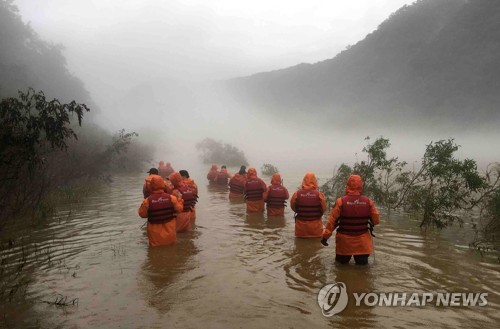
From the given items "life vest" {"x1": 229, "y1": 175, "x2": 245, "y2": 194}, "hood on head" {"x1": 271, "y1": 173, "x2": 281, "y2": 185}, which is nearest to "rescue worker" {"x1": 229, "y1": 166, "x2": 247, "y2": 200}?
"life vest" {"x1": 229, "y1": 175, "x2": 245, "y2": 194}

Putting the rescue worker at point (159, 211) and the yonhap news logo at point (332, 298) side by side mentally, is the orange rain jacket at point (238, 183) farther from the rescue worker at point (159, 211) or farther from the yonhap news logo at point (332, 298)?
the yonhap news logo at point (332, 298)

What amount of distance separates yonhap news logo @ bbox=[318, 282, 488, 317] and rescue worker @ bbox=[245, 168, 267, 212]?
6.82 meters

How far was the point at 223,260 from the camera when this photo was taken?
812cm

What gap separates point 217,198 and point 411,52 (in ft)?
297

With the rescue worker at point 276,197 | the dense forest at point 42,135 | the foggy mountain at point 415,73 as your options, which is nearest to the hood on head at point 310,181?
the rescue worker at point 276,197

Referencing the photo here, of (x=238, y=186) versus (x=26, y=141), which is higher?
(x=26, y=141)

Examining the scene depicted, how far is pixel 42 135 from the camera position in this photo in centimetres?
1540

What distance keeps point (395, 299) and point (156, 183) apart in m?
5.25

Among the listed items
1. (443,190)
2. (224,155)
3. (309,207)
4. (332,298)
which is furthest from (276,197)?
(224,155)

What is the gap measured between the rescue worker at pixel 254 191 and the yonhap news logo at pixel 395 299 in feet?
22.4

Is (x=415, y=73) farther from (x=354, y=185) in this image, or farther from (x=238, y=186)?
(x=354, y=185)

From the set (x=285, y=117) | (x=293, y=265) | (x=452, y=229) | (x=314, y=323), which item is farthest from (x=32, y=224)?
(x=285, y=117)

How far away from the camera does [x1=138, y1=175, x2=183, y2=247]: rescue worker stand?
8289 millimetres

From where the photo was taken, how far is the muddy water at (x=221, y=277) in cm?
530
